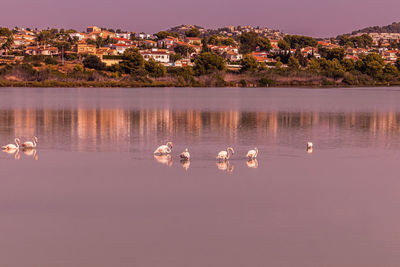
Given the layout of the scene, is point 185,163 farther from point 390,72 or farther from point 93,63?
point 390,72

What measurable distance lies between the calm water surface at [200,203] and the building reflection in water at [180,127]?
253 mm

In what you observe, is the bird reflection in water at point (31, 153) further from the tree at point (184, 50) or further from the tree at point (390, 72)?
the tree at point (184, 50)

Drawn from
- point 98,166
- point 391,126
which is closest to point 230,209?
point 98,166

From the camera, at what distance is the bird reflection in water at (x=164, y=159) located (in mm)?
18156

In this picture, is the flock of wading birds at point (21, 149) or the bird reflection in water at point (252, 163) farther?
the flock of wading birds at point (21, 149)

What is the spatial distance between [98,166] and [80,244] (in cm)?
747

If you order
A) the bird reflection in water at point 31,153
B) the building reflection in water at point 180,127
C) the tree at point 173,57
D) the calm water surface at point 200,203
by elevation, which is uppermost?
the tree at point 173,57

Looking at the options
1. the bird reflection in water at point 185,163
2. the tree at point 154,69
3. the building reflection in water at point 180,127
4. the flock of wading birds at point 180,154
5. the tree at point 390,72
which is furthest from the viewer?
the tree at point 390,72

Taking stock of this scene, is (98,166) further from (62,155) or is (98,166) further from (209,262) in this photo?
(209,262)

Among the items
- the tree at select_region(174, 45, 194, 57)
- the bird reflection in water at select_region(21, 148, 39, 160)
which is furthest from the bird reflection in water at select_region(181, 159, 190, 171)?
the tree at select_region(174, 45, 194, 57)

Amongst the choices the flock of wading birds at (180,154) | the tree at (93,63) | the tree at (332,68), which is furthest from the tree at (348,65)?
the flock of wading birds at (180,154)

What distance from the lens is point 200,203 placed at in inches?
513

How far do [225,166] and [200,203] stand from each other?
468 centimetres

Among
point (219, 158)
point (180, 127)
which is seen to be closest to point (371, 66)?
point (180, 127)
